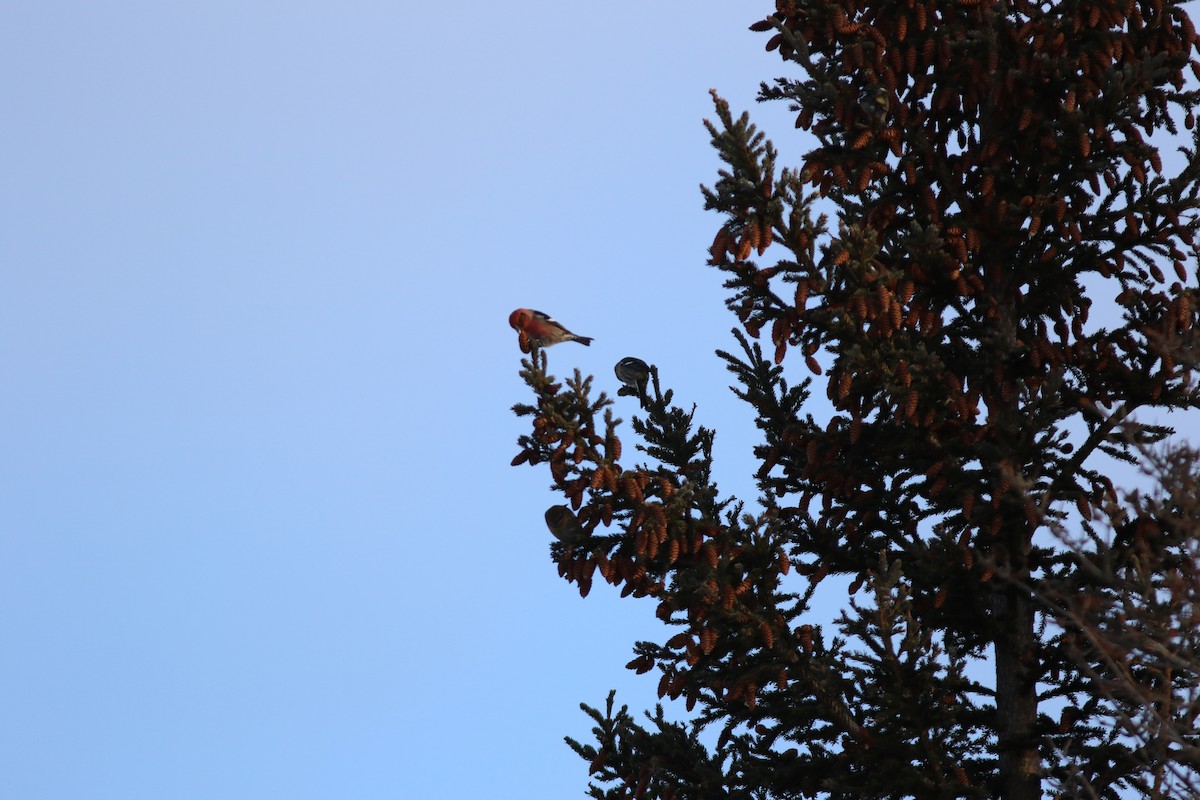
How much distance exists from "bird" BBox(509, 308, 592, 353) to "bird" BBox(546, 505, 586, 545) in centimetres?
165

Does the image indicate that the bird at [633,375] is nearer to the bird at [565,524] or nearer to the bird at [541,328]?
the bird at [541,328]

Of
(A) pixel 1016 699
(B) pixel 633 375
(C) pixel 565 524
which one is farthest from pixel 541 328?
(A) pixel 1016 699

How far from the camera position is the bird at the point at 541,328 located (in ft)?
37.7

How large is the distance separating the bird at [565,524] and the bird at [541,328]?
5.40ft

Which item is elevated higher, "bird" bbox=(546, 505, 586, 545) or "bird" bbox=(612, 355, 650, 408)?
"bird" bbox=(612, 355, 650, 408)

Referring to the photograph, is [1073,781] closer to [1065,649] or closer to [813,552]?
Result: [1065,649]

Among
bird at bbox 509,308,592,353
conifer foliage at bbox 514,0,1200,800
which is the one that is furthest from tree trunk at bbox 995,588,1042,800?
bird at bbox 509,308,592,353

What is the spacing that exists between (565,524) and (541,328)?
297 cm

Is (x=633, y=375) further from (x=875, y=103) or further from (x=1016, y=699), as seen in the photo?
(x=1016, y=699)

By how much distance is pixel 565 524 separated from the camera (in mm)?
9508

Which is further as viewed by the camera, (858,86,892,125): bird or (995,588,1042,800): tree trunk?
(858,86,892,125): bird

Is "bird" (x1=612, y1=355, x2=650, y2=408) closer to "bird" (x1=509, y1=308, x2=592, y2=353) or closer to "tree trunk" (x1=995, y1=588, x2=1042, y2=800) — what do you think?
"bird" (x1=509, y1=308, x2=592, y2=353)

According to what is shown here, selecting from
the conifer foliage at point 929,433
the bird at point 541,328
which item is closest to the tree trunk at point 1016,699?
the conifer foliage at point 929,433

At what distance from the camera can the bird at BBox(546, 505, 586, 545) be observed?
9438 mm
